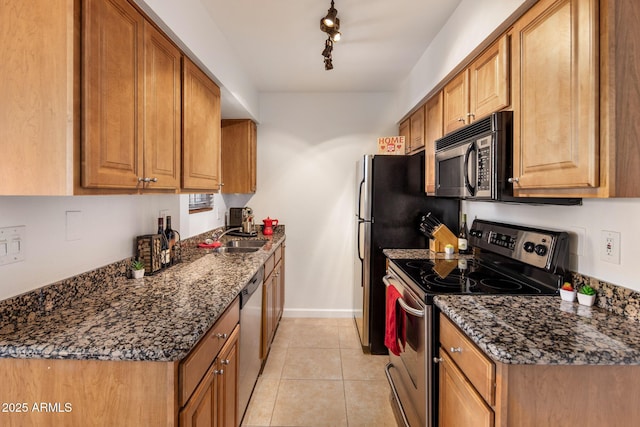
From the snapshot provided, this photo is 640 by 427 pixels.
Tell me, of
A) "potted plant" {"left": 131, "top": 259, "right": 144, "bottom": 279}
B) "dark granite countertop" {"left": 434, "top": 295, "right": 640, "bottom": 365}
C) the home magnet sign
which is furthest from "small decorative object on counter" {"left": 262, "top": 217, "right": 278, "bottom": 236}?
"dark granite countertop" {"left": 434, "top": 295, "right": 640, "bottom": 365}

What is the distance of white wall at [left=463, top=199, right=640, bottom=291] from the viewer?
1.28 m

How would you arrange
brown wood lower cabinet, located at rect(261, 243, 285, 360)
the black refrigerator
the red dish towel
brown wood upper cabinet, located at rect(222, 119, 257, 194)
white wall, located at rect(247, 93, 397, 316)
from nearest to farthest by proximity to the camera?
the red dish towel
brown wood lower cabinet, located at rect(261, 243, 285, 360)
the black refrigerator
brown wood upper cabinet, located at rect(222, 119, 257, 194)
white wall, located at rect(247, 93, 397, 316)

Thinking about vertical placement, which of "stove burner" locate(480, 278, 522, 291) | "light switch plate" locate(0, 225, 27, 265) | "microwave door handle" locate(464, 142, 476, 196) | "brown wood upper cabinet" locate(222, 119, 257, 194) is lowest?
"stove burner" locate(480, 278, 522, 291)

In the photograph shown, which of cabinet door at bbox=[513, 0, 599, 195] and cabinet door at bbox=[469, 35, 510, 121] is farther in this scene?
cabinet door at bbox=[469, 35, 510, 121]

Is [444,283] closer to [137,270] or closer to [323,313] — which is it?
[137,270]

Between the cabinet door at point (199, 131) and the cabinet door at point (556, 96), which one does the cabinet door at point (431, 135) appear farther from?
the cabinet door at point (199, 131)

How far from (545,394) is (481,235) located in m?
1.36

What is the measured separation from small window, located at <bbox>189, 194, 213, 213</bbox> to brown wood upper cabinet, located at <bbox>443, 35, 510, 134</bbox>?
2.13m

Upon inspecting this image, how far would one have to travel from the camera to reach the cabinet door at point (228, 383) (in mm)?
1434

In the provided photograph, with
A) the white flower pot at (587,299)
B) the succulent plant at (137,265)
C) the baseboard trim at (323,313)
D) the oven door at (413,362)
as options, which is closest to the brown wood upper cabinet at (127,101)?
the succulent plant at (137,265)

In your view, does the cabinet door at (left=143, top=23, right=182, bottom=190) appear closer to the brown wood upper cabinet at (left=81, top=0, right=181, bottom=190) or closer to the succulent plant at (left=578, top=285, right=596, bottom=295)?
the brown wood upper cabinet at (left=81, top=0, right=181, bottom=190)

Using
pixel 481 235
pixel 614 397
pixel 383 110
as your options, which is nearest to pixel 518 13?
pixel 481 235

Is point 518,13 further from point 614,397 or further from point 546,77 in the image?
point 614,397

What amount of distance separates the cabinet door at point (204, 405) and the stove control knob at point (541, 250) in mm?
1615
